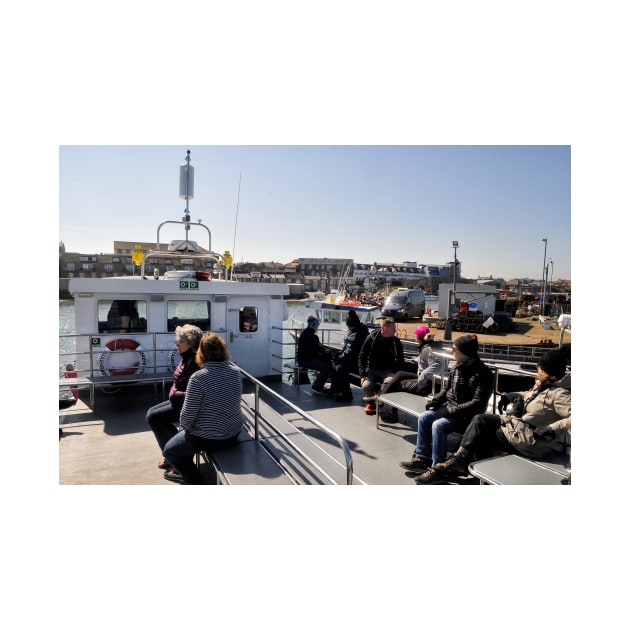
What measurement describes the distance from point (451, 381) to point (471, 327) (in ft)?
78.0

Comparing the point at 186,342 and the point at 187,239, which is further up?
the point at 187,239

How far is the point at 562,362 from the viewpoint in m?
3.52

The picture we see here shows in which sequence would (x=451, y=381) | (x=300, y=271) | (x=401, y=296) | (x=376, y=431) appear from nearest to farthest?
(x=451, y=381) < (x=376, y=431) < (x=401, y=296) < (x=300, y=271)

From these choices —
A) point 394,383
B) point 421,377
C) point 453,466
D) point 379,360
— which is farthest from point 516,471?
point 379,360

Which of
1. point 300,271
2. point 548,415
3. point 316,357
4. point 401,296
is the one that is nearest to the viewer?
point 548,415

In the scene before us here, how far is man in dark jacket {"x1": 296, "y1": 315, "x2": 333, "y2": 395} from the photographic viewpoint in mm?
7445

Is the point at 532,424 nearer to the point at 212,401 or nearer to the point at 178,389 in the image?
the point at 212,401

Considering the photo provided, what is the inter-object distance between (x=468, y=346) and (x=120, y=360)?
19.0 ft

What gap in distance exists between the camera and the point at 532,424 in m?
3.56

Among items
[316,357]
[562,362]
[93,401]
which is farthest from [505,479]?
[93,401]

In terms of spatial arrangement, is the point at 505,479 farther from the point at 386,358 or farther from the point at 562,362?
the point at 386,358

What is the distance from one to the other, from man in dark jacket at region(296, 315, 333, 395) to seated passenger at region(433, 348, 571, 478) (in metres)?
3.69

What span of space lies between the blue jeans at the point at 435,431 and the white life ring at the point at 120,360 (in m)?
5.06

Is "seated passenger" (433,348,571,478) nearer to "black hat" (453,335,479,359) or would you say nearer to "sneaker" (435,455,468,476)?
"sneaker" (435,455,468,476)
